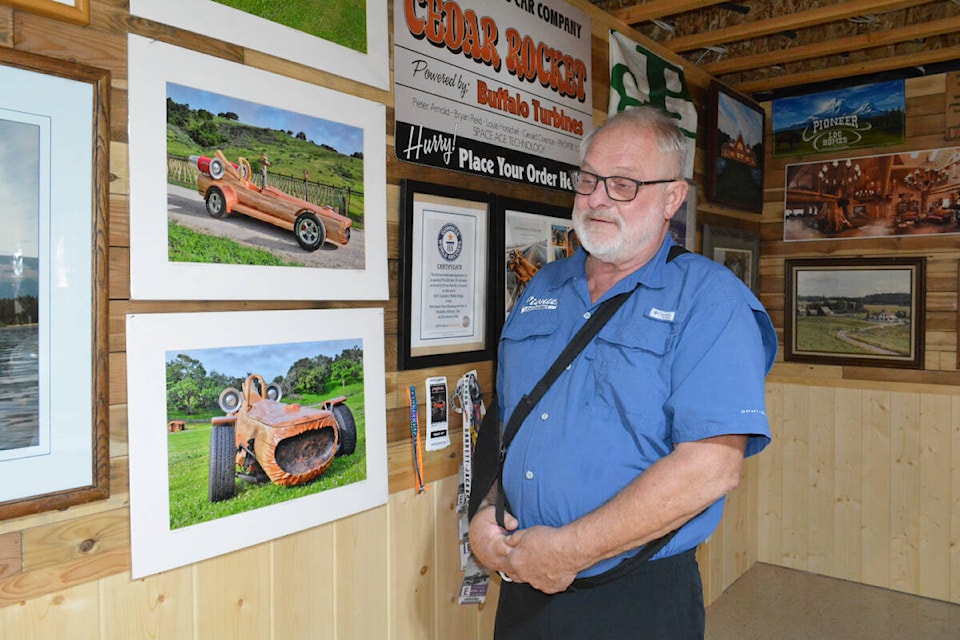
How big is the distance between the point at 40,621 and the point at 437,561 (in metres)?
1.10

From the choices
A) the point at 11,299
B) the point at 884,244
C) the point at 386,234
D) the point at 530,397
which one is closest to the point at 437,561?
the point at 530,397

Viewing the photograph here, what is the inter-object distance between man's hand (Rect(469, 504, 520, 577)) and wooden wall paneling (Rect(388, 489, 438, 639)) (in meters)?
0.36

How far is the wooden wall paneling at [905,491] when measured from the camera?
368 cm

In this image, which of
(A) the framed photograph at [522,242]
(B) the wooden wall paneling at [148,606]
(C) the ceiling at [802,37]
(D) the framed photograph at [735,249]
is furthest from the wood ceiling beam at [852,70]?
(B) the wooden wall paneling at [148,606]

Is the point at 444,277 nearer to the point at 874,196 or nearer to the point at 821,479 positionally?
the point at 874,196

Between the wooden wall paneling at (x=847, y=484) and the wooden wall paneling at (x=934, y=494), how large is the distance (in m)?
0.29

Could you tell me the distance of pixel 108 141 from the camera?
4.31 ft

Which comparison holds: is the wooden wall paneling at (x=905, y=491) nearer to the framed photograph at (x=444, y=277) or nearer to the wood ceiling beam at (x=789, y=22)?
the wood ceiling beam at (x=789, y=22)

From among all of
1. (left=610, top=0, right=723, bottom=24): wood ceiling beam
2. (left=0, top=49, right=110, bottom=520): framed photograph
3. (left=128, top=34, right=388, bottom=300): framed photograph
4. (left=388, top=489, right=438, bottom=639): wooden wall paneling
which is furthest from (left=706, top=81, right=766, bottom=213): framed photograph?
(left=0, top=49, right=110, bottom=520): framed photograph

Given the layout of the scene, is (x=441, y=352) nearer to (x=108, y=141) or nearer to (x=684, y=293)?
(x=684, y=293)

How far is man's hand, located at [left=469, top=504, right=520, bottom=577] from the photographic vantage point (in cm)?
156

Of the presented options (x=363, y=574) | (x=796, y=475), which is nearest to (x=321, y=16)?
(x=363, y=574)

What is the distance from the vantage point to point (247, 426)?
5.12ft

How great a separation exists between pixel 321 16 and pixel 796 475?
11.7 feet
